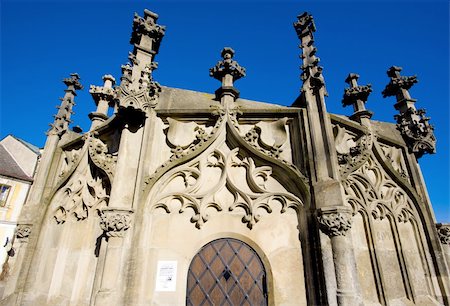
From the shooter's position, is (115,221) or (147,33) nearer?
(115,221)

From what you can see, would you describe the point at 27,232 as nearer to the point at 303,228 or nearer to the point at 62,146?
the point at 62,146

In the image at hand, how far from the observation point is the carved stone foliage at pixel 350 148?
580cm

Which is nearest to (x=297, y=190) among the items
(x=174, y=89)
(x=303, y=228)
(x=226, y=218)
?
(x=303, y=228)

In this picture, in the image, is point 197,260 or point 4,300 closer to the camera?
point 197,260

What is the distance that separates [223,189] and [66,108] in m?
5.52

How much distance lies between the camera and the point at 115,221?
4699 mm

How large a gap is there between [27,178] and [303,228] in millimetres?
22250

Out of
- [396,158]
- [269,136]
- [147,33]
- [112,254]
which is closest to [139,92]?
[147,33]

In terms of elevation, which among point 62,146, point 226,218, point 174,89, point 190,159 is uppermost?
point 174,89

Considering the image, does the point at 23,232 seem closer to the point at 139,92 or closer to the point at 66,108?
the point at 66,108

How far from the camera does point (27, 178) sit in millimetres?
20719

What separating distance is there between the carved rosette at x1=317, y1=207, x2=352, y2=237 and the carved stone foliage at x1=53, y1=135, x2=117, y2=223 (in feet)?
13.2

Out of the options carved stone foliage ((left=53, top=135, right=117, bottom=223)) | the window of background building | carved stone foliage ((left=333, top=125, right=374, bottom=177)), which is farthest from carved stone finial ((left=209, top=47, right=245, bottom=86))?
the window of background building

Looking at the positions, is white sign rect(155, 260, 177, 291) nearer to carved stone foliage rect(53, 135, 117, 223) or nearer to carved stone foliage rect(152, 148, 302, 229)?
carved stone foliage rect(152, 148, 302, 229)
